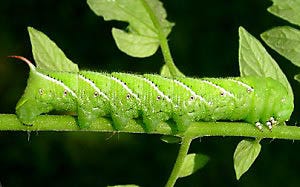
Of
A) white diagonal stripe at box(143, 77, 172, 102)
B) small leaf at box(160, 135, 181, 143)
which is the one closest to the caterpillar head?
white diagonal stripe at box(143, 77, 172, 102)

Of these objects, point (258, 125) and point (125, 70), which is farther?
point (125, 70)

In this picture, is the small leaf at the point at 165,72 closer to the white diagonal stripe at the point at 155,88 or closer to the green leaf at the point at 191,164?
the white diagonal stripe at the point at 155,88

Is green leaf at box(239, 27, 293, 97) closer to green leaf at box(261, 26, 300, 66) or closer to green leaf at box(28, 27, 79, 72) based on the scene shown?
green leaf at box(261, 26, 300, 66)

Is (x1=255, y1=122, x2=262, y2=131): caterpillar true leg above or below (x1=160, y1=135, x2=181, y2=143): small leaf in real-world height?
below

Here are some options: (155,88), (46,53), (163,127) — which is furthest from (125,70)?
(163,127)

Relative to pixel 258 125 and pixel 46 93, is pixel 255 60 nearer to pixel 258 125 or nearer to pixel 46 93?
pixel 258 125

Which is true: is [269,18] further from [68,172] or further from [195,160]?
[195,160]
